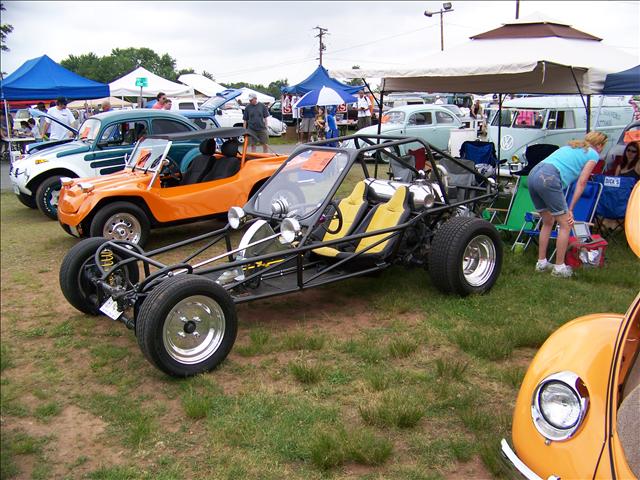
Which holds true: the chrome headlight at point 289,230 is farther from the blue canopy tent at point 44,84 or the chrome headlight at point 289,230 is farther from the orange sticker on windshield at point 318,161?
the blue canopy tent at point 44,84

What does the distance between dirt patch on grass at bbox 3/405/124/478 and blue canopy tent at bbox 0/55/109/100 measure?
1237cm

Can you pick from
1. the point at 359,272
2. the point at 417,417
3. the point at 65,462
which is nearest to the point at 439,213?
the point at 359,272

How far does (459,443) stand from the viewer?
316cm

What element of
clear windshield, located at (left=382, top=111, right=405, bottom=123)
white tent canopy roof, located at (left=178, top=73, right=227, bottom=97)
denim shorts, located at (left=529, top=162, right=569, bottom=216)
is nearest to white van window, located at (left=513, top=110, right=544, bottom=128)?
clear windshield, located at (left=382, top=111, right=405, bottom=123)

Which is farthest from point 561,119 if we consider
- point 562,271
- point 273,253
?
point 273,253

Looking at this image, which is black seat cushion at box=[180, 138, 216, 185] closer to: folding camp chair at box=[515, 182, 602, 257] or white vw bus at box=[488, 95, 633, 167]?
folding camp chair at box=[515, 182, 602, 257]

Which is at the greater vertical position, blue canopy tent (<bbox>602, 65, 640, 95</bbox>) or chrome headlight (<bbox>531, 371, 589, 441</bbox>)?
blue canopy tent (<bbox>602, 65, 640, 95</bbox>)

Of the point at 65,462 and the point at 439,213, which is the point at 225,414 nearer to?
the point at 65,462

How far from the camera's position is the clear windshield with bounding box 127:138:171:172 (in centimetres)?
805

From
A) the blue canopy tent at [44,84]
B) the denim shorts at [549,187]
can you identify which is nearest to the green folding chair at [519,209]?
the denim shorts at [549,187]

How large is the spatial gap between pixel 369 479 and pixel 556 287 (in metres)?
3.53

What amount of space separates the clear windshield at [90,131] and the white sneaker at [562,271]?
774cm

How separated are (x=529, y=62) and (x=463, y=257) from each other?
3.42 metres

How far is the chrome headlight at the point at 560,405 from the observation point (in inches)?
91.4
